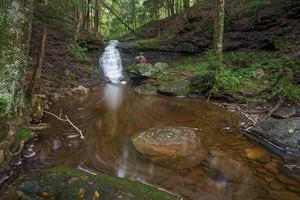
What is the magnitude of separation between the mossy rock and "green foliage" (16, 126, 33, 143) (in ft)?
4.22

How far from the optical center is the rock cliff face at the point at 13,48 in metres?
3.46

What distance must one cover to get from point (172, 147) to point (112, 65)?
12826 millimetres

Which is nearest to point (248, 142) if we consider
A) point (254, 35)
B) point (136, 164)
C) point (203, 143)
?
point (203, 143)

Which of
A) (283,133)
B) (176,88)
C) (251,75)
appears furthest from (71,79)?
(283,133)

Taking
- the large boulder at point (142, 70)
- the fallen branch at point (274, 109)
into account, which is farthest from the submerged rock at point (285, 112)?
the large boulder at point (142, 70)

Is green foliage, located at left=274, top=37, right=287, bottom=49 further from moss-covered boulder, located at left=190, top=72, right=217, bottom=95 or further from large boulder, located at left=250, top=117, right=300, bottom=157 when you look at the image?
large boulder, located at left=250, top=117, right=300, bottom=157

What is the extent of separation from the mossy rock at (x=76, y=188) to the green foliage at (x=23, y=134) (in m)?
1.29

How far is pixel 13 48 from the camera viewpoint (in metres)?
3.64

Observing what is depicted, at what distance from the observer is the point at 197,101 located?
859 cm

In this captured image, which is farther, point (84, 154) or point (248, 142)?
point (248, 142)

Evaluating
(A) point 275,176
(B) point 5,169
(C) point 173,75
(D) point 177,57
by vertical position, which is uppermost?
(D) point 177,57

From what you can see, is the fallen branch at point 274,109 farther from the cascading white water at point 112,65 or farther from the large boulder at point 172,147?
the cascading white water at point 112,65

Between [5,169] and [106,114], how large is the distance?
3.71m

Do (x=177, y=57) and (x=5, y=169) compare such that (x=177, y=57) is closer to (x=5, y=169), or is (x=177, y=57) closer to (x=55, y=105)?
(x=55, y=105)
